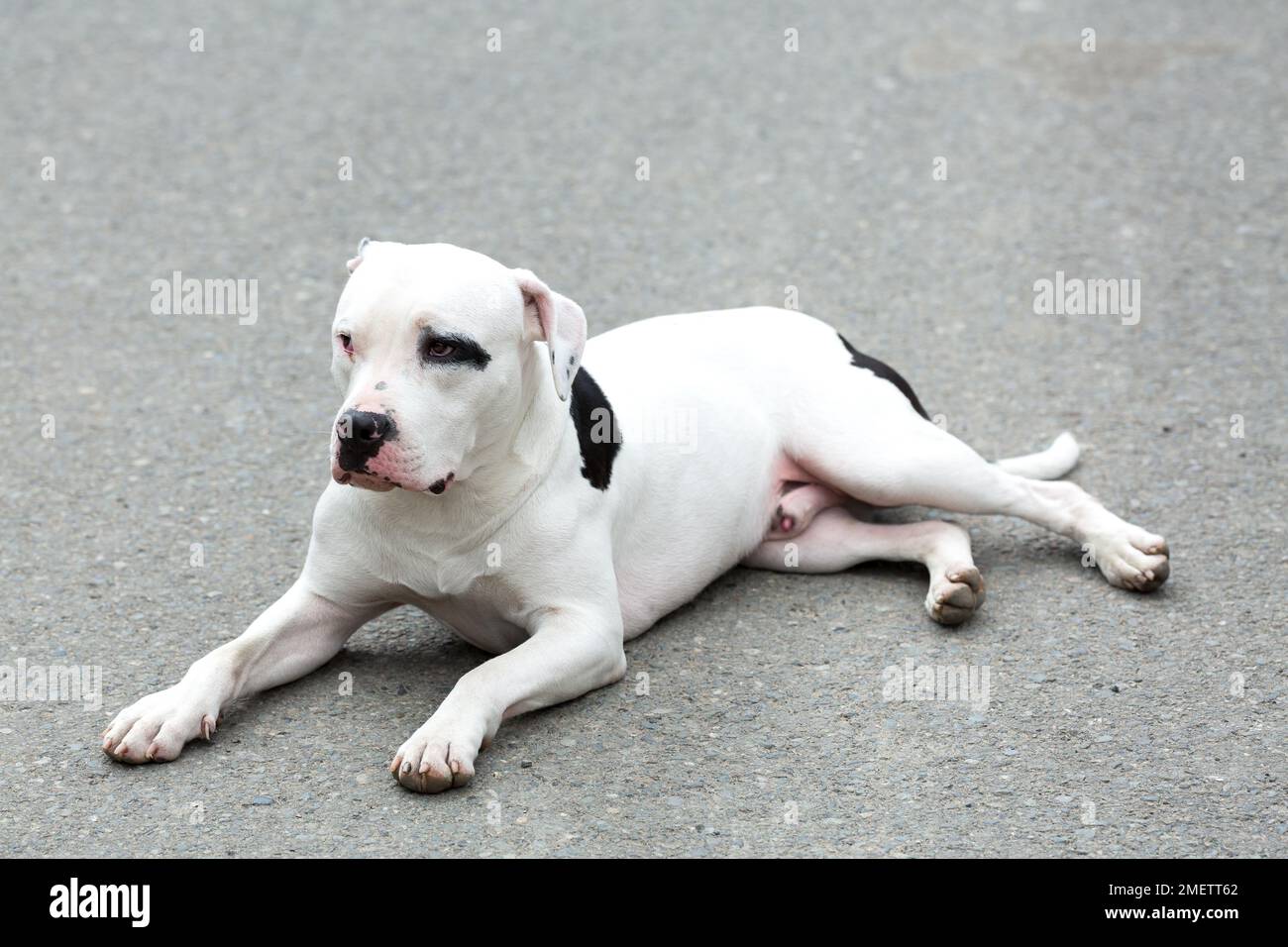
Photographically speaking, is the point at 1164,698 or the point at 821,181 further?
the point at 821,181

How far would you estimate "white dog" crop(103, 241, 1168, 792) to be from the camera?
13.6 feet

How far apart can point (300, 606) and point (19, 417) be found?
251 cm

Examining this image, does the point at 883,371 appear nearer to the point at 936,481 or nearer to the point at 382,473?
the point at 936,481

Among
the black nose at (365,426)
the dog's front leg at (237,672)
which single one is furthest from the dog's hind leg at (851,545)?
the black nose at (365,426)

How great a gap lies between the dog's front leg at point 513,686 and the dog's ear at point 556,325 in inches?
25.7

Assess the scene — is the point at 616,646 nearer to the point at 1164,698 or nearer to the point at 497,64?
the point at 1164,698

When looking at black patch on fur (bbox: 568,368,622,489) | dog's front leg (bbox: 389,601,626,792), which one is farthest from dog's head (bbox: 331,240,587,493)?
dog's front leg (bbox: 389,601,626,792)

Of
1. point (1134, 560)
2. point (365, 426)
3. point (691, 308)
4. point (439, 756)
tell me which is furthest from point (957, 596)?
point (691, 308)

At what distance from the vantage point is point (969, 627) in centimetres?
520

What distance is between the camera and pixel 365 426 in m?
3.99

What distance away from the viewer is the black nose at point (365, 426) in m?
3.99

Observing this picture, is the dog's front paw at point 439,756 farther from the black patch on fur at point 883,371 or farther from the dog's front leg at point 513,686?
the black patch on fur at point 883,371

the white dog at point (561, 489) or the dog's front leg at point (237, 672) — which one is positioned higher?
the white dog at point (561, 489)
